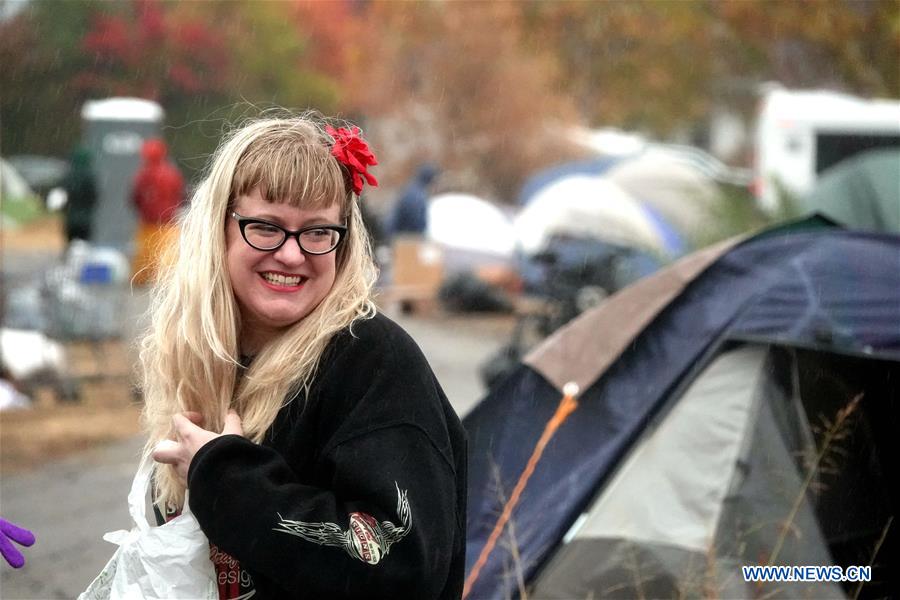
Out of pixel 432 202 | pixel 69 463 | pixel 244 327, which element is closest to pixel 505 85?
pixel 432 202

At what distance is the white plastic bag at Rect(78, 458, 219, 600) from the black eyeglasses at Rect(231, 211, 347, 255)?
503mm

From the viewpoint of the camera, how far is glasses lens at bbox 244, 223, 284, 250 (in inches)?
89.5

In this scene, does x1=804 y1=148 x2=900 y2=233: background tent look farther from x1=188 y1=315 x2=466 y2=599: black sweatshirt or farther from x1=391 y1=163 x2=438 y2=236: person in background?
x1=188 y1=315 x2=466 y2=599: black sweatshirt

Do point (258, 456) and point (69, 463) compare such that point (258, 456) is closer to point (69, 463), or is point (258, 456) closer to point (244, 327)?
point (244, 327)

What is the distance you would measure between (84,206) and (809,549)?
10.9 metres

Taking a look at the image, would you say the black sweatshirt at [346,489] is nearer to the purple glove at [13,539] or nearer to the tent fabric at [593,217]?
the purple glove at [13,539]

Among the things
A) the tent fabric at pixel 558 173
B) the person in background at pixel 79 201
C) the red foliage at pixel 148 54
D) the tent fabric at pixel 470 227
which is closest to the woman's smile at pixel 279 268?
the person in background at pixel 79 201

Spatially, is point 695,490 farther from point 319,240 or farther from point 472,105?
point 472,105

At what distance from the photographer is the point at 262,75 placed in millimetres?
37312

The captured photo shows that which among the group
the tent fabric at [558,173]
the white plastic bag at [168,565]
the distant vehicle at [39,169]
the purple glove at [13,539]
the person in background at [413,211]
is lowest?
the distant vehicle at [39,169]

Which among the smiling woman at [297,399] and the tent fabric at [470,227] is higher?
the smiling woman at [297,399]

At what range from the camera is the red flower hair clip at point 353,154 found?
2.33 metres

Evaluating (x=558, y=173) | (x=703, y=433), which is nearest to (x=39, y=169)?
(x=558, y=173)

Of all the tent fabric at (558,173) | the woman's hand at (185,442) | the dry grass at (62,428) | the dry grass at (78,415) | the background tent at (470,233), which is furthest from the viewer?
the background tent at (470,233)
